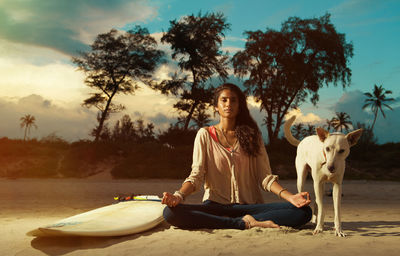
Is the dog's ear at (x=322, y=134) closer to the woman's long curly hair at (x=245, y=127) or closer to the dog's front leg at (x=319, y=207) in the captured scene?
the dog's front leg at (x=319, y=207)

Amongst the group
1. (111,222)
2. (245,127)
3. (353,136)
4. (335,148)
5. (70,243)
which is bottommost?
(70,243)

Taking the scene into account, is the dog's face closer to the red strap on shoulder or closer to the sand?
the sand

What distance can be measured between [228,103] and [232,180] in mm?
1091

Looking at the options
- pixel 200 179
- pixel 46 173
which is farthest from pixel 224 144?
pixel 46 173

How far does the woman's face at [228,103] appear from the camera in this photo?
16.1ft

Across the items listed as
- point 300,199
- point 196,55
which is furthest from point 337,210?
point 196,55

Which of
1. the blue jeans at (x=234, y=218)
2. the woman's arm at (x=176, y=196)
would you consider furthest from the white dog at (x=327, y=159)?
the woman's arm at (x=176, y=196)

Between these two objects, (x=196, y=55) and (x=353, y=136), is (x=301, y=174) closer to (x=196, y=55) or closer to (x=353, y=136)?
(x=353, y=136)

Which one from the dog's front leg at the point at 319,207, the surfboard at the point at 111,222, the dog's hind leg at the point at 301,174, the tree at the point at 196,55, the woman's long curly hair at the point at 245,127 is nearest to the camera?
the surfboard at the point at 111,222

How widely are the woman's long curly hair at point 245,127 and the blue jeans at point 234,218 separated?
0.79 meters

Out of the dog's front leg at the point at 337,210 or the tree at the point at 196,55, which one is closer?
the dog's front leg at the point at 337,210

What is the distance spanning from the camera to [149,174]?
16078 mm

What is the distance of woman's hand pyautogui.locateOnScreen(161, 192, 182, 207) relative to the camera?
433 cm

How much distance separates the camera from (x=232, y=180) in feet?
15.8
